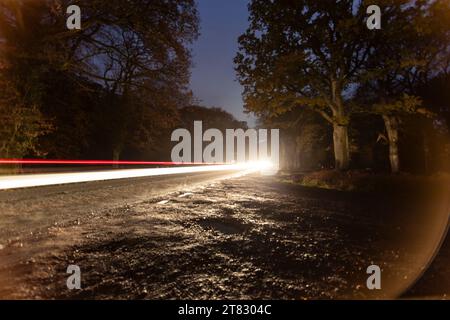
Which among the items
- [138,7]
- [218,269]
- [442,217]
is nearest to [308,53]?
[138,7]

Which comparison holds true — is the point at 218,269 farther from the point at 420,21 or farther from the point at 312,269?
the point at 420,21

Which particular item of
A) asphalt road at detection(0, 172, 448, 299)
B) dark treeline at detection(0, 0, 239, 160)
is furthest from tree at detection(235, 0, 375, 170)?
asphalt road at detection(0, 172, 448, 299)

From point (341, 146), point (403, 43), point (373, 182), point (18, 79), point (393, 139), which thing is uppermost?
point (403, 43)

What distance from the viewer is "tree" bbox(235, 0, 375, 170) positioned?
1605cm

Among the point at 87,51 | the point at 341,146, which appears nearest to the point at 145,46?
the point at 87,51

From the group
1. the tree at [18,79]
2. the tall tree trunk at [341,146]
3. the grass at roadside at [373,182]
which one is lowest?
the grass at roadside at [373,182]

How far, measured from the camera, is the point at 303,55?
614 inches

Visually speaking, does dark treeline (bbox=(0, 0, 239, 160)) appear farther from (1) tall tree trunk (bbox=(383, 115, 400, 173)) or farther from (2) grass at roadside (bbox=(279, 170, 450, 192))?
(1) tall tree trunk (bbox=(383, 115, 400, 173))

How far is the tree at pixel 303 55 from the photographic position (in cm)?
1605

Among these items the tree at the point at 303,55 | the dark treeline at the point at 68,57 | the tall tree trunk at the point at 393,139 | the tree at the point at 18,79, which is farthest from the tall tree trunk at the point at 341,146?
the tree at the point at 18,79

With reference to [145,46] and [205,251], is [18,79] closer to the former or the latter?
[145,46]

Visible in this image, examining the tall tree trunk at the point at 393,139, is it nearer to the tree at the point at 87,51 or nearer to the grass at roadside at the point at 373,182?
the grass at roadside at the point at 373,182
